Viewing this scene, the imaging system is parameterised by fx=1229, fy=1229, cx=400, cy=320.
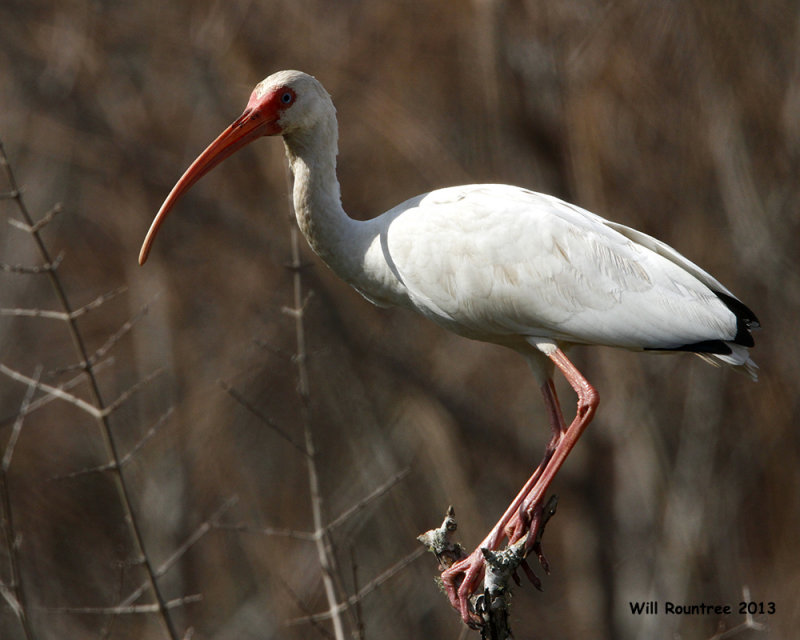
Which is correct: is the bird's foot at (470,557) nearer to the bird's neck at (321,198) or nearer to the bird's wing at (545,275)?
the bird's wing at (545,275)

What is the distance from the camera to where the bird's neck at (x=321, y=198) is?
20.2 ft

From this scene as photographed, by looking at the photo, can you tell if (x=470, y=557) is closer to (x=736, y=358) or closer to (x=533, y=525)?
(x=533, y=525)

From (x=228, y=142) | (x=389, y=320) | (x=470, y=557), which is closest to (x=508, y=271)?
(x=470, y=557)

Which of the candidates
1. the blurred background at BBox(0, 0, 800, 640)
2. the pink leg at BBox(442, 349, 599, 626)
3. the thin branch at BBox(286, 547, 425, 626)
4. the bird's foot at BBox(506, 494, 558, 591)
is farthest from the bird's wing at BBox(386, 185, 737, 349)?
the blurred background at BBox(0, 0, 800, 640)

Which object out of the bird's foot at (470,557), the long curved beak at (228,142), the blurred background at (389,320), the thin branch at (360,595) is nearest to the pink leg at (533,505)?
the bird's foot at (470,557)

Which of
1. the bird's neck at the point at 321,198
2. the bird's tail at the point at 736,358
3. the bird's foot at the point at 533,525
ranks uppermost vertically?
the bird's neck at the point at 321,198

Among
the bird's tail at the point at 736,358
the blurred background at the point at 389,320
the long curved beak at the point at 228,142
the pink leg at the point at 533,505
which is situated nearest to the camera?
the bird's tail at the point at 736,358

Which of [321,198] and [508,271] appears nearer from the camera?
[508,271]

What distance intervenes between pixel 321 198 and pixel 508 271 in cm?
103

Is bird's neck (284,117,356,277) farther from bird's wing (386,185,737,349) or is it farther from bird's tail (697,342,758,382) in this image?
bird's tail (697,342,758,382)

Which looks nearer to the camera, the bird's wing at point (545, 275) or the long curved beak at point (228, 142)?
the bird's wing at point (545, 275)

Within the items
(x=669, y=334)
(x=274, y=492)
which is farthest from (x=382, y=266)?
(x=274, y=492)

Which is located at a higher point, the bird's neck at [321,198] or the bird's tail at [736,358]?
the bird's neck at [321,198]

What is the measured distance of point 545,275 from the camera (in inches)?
229
